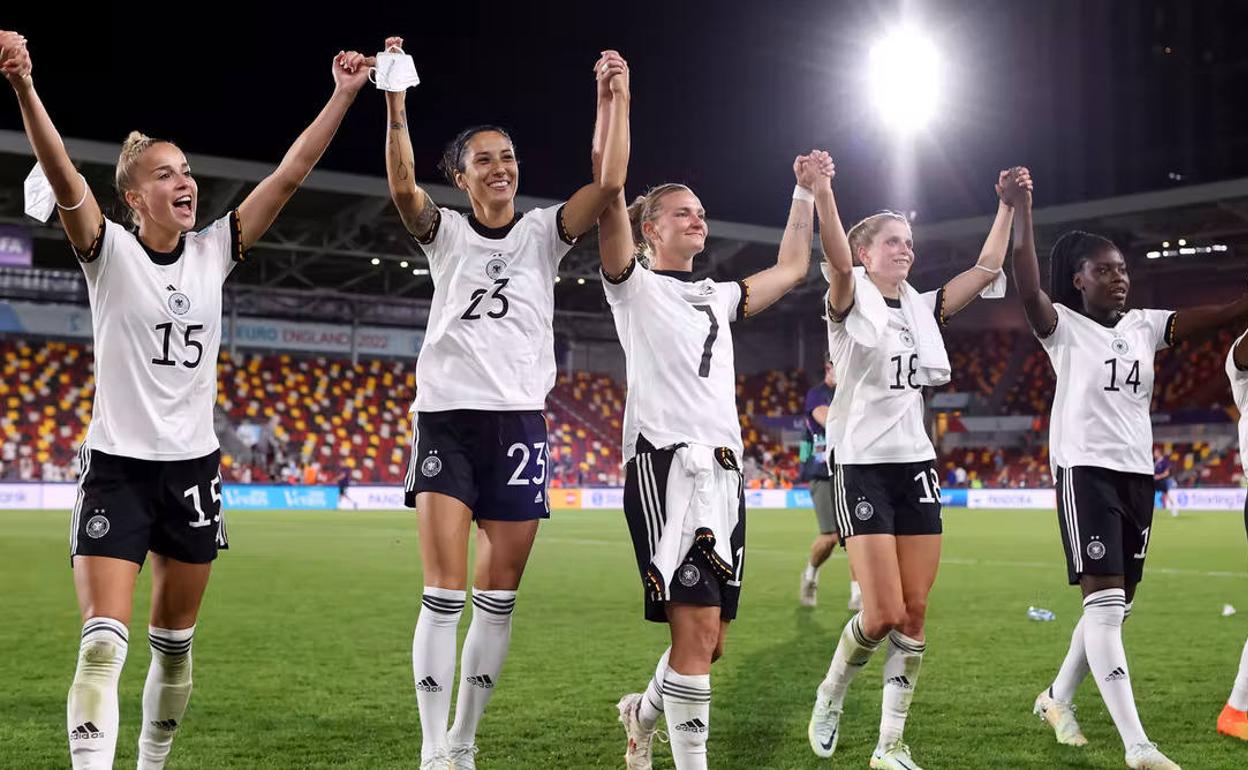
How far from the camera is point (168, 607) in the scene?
4367 mm

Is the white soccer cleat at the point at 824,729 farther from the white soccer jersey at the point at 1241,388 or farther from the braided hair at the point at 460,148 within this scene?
the braided hair at the point at 460,148

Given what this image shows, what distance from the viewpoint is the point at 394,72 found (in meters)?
4.49

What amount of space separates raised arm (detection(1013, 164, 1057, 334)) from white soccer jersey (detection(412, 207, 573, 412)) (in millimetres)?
2209

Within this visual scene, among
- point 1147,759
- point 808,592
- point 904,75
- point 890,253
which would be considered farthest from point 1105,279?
point 904,75

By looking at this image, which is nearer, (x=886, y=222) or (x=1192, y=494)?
(x=886, y=222)

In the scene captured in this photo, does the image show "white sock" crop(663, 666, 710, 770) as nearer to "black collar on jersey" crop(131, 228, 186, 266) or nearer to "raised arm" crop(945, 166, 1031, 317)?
"black collar on jersey" crop(131, 228, 186, 266)

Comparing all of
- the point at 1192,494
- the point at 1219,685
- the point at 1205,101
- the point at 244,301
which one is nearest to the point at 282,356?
the point at 244,301

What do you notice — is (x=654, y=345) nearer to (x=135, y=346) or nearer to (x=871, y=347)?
(x=871, y=347)

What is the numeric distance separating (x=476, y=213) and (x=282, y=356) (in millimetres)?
41307

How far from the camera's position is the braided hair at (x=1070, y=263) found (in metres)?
6.00

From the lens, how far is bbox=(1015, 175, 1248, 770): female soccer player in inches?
216

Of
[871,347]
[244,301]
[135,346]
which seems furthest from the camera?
[244,301]

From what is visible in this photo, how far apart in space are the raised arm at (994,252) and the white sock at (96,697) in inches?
158

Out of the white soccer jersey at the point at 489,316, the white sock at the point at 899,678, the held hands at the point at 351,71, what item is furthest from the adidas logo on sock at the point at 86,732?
the white sock at the point at 899,678
